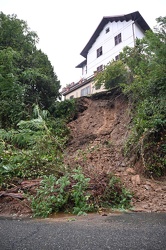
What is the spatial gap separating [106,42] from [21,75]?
11421mm

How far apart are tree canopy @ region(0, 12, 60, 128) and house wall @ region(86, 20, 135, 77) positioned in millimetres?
6917

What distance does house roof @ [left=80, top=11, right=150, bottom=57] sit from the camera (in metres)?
14.9

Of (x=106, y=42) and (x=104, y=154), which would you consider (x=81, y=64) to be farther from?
(x=104, y=154)

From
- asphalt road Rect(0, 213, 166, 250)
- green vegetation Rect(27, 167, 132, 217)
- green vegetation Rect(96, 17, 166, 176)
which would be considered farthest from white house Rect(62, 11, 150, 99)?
asphalt road Rect(0, 213, 166, 250)

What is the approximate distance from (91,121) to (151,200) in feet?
18.6

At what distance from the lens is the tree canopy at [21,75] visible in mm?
7906

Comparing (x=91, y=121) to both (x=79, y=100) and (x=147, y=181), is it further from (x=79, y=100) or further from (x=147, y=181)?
(x=147, y=181)

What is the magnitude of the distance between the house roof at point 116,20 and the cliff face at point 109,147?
10806mm

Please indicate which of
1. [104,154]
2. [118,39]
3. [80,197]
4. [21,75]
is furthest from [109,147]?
[118,39]

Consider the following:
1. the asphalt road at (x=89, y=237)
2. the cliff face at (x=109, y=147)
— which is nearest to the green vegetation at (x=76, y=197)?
the cliff face at (x=109, y=147)

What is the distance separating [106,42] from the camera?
55.6 ft

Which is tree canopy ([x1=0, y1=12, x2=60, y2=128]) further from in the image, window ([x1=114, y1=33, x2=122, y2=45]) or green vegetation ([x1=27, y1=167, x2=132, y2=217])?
window ([x1=114, y1=33, x2=122, y2=45])

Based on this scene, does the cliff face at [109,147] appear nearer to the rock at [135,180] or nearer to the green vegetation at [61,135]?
the rock at [135,180]

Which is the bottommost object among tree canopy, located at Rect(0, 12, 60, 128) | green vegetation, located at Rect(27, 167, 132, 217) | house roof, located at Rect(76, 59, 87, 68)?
green vegetation, located at Rect(27, 167, 132, 217)
